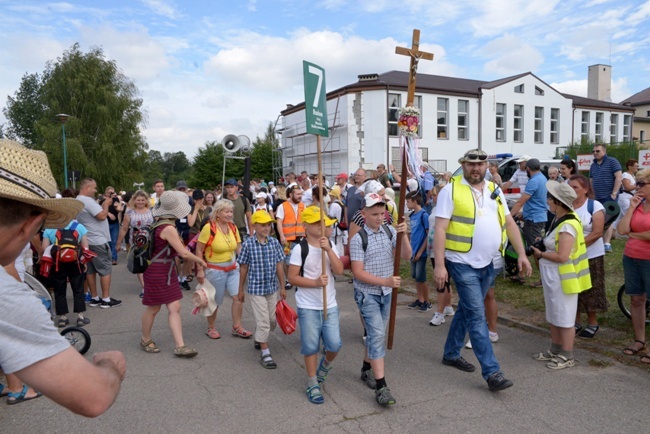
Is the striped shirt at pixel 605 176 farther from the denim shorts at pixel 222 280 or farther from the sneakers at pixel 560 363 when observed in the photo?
the denim shorts at pixel 222 280

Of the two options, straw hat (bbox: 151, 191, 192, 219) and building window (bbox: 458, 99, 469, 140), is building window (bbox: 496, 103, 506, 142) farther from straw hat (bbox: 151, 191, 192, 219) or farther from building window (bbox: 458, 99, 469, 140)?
straw hat (bbox: 151, 191, 192, 219)

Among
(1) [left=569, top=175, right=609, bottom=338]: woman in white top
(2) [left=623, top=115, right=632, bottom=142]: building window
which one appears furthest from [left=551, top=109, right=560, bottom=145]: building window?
(1) [left=569, top=175, right=609, bottom=338]: woman in white top

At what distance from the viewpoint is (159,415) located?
13.3 ft

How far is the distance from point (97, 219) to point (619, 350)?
24.0 feet

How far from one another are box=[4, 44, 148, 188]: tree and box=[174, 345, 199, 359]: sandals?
33.4 m

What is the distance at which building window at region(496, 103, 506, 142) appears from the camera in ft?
112

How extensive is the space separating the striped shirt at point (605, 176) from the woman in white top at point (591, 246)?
4881mm

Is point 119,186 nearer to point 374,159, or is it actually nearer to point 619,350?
point 374,159

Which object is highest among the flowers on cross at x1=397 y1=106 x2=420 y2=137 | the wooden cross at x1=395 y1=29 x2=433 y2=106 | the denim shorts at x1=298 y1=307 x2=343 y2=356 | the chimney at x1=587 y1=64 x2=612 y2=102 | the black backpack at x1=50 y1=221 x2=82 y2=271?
the chimney at x1=587 y1=64 x2=612 y2=102

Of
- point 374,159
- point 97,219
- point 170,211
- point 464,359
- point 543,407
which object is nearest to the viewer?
point 543,407

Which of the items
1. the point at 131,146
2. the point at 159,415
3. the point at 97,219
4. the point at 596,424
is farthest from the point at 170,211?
the point at 131,146

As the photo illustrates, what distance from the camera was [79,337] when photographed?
5602 millimetres

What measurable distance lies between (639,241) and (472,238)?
6.50 feet

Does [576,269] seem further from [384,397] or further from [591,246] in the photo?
[384,397]
